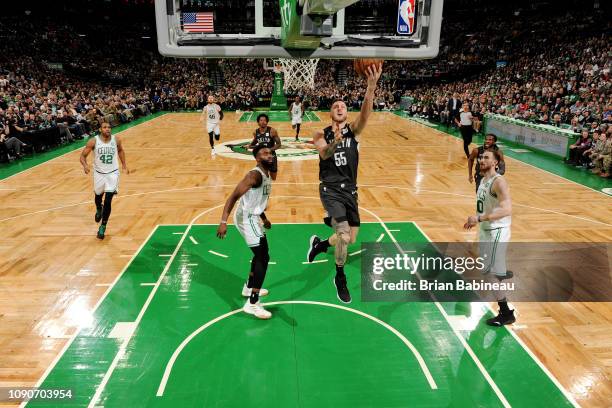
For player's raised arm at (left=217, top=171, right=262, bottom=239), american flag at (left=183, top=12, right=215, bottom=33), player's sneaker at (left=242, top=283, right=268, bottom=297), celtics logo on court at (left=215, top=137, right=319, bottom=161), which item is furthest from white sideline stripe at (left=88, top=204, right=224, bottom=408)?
celtics logo on court at (left=215, top=137, right=319, bottom=161)

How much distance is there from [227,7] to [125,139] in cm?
1372

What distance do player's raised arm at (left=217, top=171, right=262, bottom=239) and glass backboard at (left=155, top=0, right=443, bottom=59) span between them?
166 cm

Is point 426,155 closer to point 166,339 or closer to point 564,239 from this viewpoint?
point 564,239

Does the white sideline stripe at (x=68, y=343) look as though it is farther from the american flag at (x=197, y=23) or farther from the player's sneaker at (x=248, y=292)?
the american flag at (x=197, y=23)

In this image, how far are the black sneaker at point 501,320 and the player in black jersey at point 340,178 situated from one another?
150 cm

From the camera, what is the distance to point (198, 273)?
246 inches

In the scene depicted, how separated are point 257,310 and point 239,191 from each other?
136cm

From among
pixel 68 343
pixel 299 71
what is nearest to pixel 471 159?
pixel 68 343

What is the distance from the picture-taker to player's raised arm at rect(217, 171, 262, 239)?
4.62 metres

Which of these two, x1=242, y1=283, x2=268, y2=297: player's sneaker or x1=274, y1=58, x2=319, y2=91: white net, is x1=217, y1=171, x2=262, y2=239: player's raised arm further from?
x1=274, y1=58, x2=319, y2=91: white net

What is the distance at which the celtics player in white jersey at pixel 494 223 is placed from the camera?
4.61 m

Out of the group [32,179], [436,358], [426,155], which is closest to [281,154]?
[426,155]

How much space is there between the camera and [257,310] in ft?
16.7

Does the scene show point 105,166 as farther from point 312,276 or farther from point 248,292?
point 312,276
